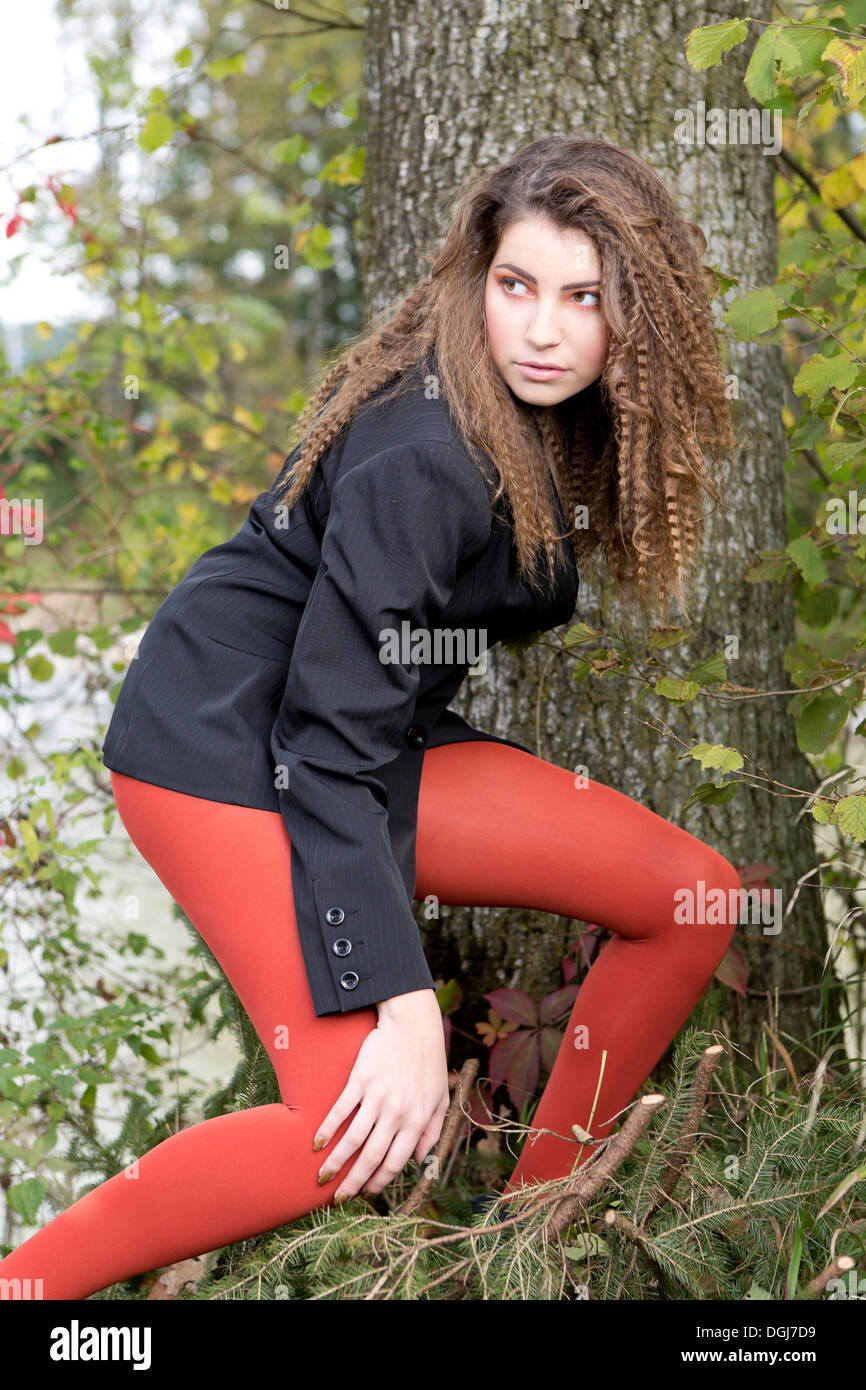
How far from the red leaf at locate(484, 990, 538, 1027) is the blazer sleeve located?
2.59ft

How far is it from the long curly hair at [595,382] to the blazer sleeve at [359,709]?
0.14m

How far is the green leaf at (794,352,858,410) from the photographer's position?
1871 millimetres

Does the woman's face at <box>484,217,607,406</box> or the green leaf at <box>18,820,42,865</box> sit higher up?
the woman's face at <box>484,217,607,406</box>

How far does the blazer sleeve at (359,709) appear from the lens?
1.48m

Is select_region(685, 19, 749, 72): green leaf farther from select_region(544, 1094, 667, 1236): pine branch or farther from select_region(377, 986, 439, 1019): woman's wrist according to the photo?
select_region(544, 1094, 667, 1236): pine branch

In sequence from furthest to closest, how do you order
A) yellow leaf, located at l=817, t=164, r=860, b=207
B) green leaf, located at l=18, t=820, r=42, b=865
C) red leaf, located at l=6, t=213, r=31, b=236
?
1. red leaf, located at l=6, t=213, r=31, b=236
2. yellow leaf, located at l=817, t=164, r=860, b=207
3. green leaf, located at l=18, t=820, r=42, b=865

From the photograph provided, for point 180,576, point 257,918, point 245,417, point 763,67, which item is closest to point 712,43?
point 763,67

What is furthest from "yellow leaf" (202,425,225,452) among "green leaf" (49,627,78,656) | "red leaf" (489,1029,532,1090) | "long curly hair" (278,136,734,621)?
"red leaf" (489,1029,532,1090)

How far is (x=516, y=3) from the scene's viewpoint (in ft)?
7.89

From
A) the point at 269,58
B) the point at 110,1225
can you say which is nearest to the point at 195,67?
the point at 110,1225

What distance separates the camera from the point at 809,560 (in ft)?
7.20

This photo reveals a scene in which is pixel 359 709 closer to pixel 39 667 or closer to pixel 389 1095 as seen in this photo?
pixel 389 1095

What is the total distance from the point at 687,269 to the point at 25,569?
2574 mm
